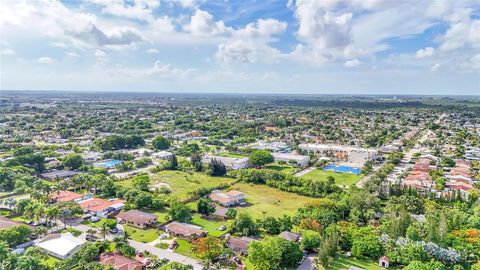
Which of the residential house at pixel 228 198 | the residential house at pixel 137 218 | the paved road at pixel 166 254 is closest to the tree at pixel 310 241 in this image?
the paved road at pixel 166 254

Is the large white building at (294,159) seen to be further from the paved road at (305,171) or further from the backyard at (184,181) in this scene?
the backyard at (184,181)

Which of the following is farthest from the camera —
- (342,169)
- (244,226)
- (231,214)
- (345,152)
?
(345,152)

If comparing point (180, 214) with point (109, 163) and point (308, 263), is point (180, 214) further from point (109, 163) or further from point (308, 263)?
point (109, 163)

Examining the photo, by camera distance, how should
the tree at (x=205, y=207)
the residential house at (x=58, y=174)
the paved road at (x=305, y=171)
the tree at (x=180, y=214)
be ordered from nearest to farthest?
1. the tree at (x=180, y=214)
2. the tree at (x=205, y=207)
3. the residential house at (x=58, y=174)
4. the paved road at (x=305, y=171)

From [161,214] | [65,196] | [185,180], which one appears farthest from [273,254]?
[185,180]

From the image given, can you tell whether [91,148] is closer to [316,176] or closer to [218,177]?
[218,177]
